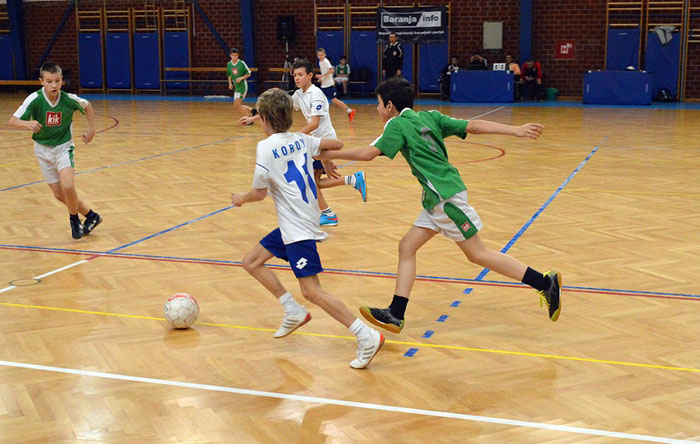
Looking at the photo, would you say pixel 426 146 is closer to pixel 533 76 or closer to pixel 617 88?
pixel 617 88

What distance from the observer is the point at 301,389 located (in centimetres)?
421

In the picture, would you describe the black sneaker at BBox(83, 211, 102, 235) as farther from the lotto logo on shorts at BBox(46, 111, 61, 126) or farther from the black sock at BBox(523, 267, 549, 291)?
the black sock at BBox(523, 267, 549, 291)

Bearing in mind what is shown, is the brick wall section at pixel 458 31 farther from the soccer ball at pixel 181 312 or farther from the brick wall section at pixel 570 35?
the soccer ball at pixel 181 312

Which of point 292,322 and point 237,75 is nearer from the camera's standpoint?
point 292,322

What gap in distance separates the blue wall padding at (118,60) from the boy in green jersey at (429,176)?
85.9ft

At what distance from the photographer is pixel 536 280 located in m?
5.02

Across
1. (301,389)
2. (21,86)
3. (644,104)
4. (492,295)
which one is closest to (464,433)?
(301,389)

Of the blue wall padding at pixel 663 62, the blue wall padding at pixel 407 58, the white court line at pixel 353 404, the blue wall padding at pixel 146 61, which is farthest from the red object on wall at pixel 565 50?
the white court line at pixel 353 404

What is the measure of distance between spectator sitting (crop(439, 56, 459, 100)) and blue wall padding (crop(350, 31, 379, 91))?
2497mm

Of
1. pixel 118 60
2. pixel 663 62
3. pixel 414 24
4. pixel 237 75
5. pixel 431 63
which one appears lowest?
pixel 237 75

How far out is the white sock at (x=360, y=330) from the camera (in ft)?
14.7

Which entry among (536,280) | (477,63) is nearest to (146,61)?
(477,63)

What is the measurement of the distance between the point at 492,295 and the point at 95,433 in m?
3.07

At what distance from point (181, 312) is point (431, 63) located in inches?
874
